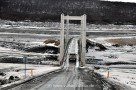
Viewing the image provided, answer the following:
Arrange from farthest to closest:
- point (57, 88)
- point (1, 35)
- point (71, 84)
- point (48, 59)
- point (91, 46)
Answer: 1. point (1, 35)
2. point (91, 46)
3. point (48, 59)
4. point (71, 84)
5. point (57, 88)

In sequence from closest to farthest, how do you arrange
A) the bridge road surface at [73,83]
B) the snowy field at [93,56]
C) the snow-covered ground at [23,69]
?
1. the bridge road surface at [73,83]
2. the snow-covered ground at [23,69]
3. the snowy field at [93,56]

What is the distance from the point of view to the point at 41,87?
120 ft

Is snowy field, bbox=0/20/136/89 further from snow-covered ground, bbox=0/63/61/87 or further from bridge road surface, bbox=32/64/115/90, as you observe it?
bridge road surface, bbox=32/64/115/90

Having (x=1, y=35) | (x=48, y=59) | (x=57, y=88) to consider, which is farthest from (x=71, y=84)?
(x=1, y=35)

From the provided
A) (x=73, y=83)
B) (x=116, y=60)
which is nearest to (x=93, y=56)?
(x=116, y=60)

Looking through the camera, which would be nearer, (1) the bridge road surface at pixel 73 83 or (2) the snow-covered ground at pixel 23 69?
(1) the bridge road surface at pixel 73 83

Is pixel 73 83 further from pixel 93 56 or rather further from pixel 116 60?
pixel 93 56

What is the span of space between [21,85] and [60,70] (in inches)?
660

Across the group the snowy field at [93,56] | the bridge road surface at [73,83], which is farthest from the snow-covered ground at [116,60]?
the bridge road surface at [73,83]

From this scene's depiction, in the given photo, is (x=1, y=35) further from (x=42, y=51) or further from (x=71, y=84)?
(x=71, y=84)

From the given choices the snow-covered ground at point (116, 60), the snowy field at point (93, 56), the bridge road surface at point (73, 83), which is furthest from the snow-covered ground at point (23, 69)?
the snow-covered ground at point (116, 60)

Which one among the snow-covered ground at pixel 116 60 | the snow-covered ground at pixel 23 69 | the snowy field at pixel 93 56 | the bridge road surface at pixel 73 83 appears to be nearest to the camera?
the bridge road surface at pixel 73 83

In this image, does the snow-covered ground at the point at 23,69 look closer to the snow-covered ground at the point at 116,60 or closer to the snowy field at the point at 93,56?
the snowy field at the point at 93,56

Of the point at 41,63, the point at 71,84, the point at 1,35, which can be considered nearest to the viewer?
the point at 71,84
